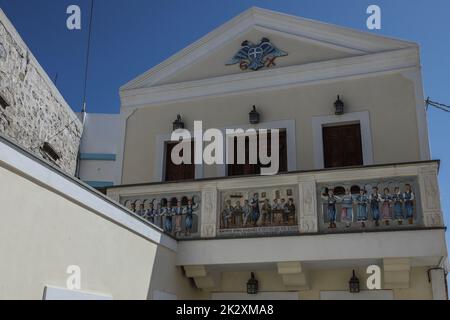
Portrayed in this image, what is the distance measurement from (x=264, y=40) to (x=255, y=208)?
4.46m

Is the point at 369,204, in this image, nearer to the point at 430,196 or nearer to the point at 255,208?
the point at 430,196

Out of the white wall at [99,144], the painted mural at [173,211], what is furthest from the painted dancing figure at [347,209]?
the white wall at [99,144]

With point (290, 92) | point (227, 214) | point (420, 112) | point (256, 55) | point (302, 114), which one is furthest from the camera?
point (256, 55)

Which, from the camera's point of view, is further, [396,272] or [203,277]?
[203,277]

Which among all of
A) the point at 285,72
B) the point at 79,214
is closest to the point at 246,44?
the point at 285,72

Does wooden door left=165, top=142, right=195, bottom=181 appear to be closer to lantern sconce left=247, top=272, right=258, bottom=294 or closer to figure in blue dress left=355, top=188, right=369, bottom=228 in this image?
lantern sconce left=247, top=272, right=258, bottom=294

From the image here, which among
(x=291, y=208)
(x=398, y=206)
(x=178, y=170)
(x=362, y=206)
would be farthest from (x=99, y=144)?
(x=398, y=206)

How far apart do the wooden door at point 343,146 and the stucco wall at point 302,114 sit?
1.01 ft

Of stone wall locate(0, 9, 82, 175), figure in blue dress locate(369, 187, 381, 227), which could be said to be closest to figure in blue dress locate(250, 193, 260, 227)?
figure in blue dress locate(369, 187, 381, 227)

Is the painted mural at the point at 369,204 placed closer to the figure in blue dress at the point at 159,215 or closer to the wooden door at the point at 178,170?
the figure in blue dress at the point at 159,215

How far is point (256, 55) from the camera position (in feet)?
39.9

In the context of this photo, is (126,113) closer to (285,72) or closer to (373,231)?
(285,72)

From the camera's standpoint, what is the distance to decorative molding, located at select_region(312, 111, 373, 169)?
10.6 meters

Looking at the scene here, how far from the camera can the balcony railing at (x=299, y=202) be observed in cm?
884
